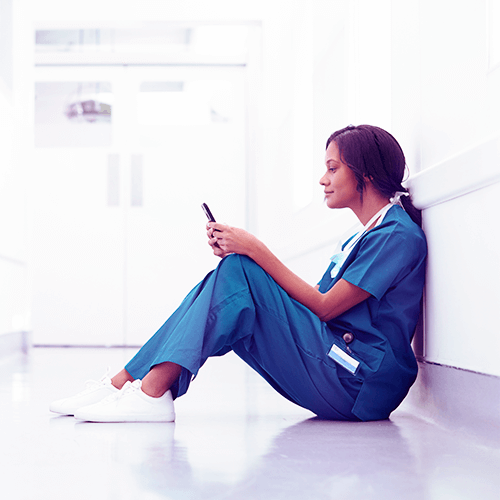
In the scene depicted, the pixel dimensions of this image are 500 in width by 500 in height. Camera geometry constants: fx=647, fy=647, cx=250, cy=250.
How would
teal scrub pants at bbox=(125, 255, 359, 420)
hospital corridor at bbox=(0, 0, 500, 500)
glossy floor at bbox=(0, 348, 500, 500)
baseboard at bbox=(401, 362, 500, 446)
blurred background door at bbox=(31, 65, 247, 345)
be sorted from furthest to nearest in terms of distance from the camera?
blurred background door at bbox=(31, 65, 247, 345)
teal scrub pants at bbox=(125, 255, 359, 420)
baseboard at bbox=(401, 362, 500, 446)
hospital corridor at bbox=(0, 0, 500, 500)
glossy floor at bbox=(0, 348, 500, 500)

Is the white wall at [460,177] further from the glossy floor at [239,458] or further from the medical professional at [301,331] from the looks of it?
the glossy floor at [239,458]

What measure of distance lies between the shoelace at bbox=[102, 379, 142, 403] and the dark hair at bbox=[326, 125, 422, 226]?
78 centimetres

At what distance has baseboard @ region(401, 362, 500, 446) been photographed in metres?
1.36

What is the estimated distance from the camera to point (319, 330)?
5.19 ft

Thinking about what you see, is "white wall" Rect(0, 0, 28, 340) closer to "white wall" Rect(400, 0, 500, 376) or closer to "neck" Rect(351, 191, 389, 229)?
"neck" Rect(351, 191, 389, 229)

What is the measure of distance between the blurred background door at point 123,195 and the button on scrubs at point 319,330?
10.9ft

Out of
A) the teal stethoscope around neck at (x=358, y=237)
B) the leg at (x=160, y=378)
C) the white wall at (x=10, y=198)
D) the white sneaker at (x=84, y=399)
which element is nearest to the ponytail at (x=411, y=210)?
the teal stethoscope around neck at (x=358, y=237)

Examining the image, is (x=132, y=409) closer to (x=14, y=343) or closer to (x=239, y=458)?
(x=239, y=458)

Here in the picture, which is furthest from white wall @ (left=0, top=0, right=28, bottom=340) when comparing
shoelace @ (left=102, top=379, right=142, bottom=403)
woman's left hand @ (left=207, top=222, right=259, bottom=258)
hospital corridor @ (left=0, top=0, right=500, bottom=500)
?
woman's left hand @ (left=207, top=222, right=259, bottom=258)

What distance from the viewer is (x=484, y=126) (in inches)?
57.4

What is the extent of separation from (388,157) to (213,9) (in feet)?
10.5

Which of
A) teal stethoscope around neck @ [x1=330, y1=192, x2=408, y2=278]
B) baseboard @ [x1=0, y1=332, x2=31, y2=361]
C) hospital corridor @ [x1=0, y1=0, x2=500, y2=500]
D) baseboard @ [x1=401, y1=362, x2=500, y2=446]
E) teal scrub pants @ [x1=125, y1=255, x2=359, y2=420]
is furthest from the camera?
baseboard @ [x1=0, y1=332, x2=31, y2=361]

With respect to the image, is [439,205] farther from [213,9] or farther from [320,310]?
[213,9]

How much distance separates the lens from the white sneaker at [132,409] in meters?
1.55
